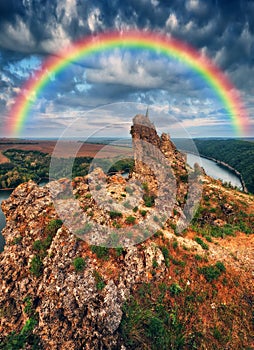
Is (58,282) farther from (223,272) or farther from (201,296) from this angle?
(223,272)

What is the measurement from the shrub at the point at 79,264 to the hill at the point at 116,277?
0.31 feet

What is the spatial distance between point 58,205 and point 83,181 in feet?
22.7

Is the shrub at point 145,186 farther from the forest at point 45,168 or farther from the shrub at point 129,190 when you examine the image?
the forest at point 45,168

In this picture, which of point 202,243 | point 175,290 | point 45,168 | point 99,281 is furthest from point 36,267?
point 45,168

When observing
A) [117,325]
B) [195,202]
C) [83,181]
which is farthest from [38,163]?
[117,325]

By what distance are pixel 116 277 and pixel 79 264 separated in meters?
3.92

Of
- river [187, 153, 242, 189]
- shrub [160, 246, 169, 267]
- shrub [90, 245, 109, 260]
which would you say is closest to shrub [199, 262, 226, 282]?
shrub [160, 246, 169, 267]

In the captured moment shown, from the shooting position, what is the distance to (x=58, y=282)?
60.7ft

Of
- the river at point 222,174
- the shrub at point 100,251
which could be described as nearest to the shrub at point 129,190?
the shrub at point 100,251

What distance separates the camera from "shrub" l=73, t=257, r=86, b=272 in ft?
61.5

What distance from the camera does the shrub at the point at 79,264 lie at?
1875 centimetres

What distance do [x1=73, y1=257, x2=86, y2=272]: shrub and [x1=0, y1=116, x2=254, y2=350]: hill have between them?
0.09 metres

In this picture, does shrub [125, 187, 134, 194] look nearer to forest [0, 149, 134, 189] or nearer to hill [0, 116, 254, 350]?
hill [0, 116, 254, 350]

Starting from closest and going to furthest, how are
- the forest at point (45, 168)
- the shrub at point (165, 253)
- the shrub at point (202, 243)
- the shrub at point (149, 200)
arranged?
the shrub at point (165, 253), the shrub at point (202, 243), the shrub at point (149, 200), the forest at point (45, 168)
